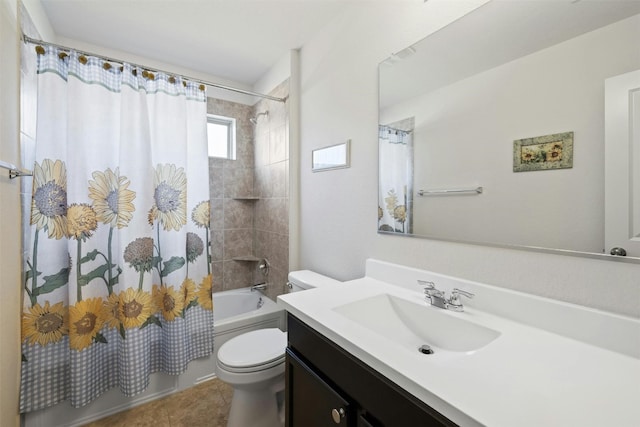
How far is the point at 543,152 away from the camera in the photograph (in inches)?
34.3

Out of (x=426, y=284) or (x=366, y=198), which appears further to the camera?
(x=366, y=198)

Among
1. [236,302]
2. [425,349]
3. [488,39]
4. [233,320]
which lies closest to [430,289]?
[425,349]

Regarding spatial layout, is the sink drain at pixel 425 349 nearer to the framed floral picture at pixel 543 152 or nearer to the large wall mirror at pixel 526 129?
the large wall mirror at pixel 526 129

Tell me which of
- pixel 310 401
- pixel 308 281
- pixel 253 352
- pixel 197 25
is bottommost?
pixel 253 352

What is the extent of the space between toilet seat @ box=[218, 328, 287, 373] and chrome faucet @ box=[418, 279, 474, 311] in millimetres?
874

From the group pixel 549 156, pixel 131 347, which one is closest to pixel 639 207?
pixel 549 156

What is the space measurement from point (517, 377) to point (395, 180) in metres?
0.92

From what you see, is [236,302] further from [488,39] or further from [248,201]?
[488,39]

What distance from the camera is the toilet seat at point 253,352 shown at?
139 centimetres

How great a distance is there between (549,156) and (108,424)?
2.55m

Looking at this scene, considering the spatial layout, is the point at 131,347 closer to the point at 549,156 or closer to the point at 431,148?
the point at 431,148

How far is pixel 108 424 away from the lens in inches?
63.4

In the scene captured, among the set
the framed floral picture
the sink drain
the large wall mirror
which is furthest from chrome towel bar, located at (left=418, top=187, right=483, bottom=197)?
the sink drain

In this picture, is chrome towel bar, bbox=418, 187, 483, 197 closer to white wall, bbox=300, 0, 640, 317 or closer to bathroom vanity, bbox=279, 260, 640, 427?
white wall, bbox=300, 0, 640, 317
